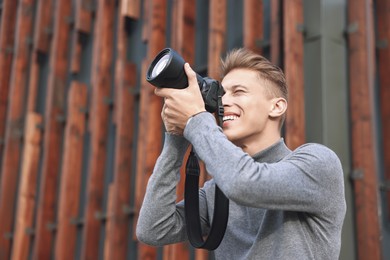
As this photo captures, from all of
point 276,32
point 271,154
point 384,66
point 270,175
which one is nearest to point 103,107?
point 276,32

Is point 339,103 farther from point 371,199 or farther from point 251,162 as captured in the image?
point 251,162

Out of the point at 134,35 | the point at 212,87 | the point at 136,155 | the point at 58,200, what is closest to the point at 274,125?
the point at 212,87

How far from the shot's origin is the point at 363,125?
307cm

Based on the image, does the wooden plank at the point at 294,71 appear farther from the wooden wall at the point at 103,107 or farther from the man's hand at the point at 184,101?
the man's hand at the point at 184,101

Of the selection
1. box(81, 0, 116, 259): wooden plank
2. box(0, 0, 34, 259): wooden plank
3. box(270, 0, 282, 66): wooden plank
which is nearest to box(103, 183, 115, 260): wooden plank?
box(81, 0, 116, 259): wooden plank

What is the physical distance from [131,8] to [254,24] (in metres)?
1.28

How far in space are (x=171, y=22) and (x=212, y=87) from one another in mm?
2866

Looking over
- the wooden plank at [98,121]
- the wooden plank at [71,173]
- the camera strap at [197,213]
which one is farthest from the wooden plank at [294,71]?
the wooden plank at [71,173]

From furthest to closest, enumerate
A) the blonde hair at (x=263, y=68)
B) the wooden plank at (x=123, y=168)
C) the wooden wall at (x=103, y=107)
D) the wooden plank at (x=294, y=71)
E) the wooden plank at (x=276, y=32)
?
the wooden plank at (x=123, y=168), the wooden plank at (x=276, y=32), the wooden wall at (x=103, y=107), the wooden plank at (x=294, y=71), the blonde hair at (x=263, y=68)

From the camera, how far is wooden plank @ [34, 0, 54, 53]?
5.39m

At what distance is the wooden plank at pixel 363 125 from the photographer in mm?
2945

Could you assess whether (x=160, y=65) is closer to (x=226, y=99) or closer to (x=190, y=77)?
(x=190, y=77)

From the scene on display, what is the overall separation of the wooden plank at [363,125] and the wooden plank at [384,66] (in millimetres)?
80

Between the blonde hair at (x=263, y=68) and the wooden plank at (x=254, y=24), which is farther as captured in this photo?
the wooden plank at (x=254, y=24)
